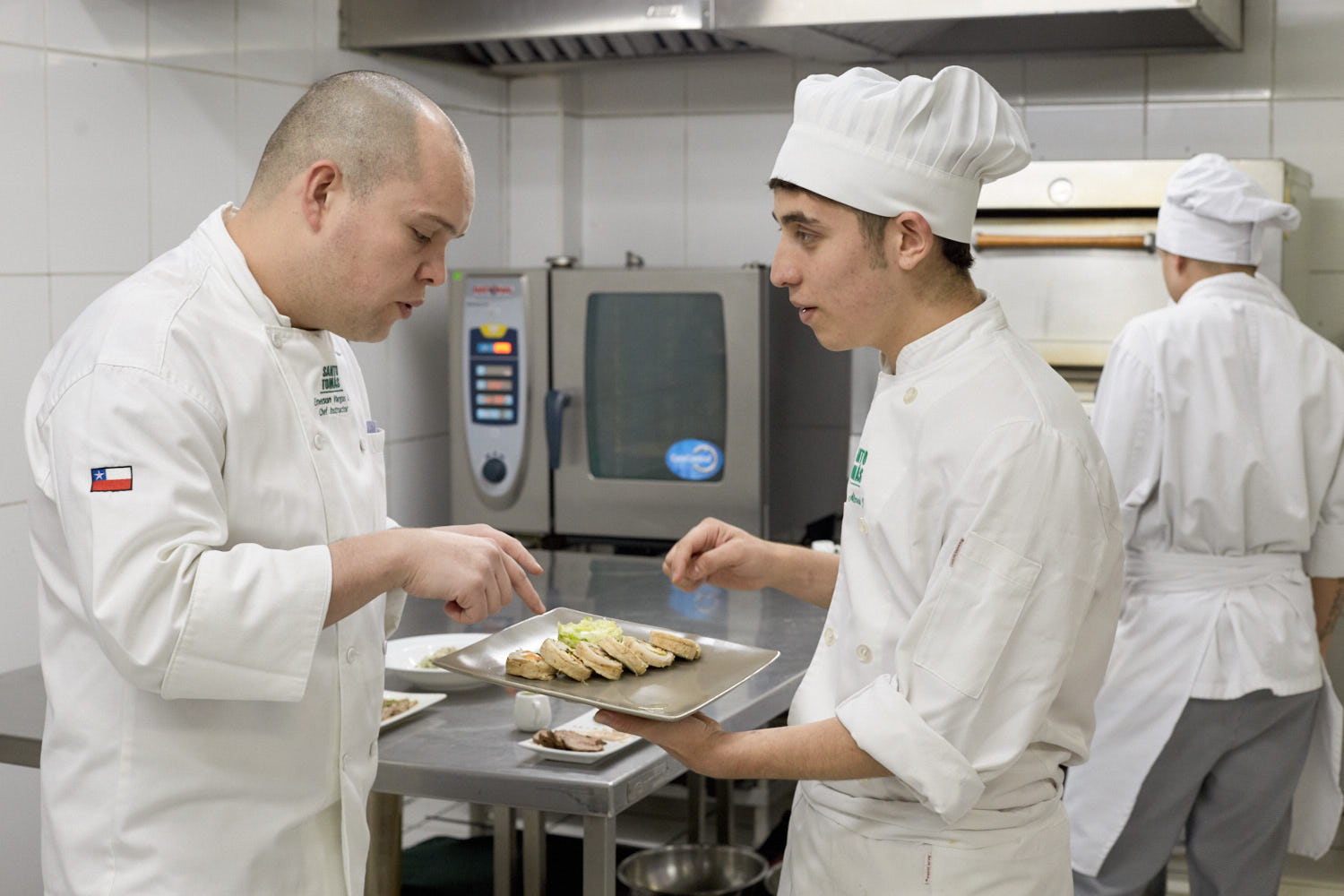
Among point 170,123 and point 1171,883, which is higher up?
point 170,123

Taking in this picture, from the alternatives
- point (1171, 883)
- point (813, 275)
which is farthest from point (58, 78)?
point (1171, 883)

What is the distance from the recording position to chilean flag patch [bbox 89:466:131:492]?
4.22 ft

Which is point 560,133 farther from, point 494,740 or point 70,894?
point 70,894

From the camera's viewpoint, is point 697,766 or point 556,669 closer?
point 697,766

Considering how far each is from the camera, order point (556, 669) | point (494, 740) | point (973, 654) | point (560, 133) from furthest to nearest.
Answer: point (560, 133) → point (494, 740) → point (556, 669) → point (973, 654)

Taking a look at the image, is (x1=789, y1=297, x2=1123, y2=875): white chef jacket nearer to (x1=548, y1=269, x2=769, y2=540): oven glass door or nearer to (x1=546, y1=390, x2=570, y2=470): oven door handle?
(x1=548, y1=269, x2=769, y2=540): oven glass door

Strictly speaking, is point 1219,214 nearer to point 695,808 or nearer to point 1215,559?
point 1215,559

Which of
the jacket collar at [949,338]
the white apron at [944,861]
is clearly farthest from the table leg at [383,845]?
the jacket collar at [949,338]

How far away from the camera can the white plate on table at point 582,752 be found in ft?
6.14

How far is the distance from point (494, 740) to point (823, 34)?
2.17m

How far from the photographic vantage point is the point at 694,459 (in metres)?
3.65

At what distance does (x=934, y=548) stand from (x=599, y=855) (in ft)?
2.49

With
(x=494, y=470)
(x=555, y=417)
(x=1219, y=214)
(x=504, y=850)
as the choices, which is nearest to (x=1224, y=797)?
(x=1219, y=214)

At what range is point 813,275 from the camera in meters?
1.51
